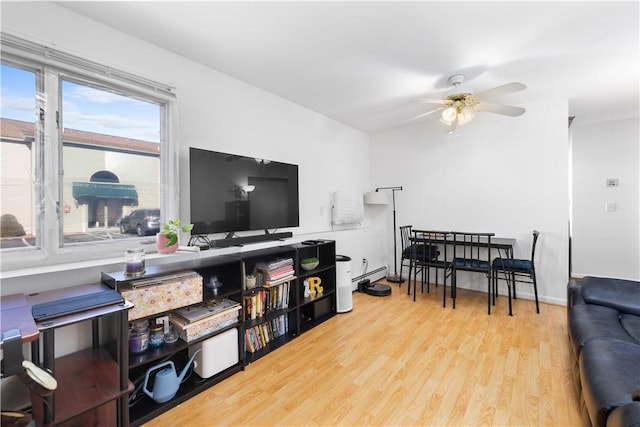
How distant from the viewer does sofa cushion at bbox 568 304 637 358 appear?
1611 mm

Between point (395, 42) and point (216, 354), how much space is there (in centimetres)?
260

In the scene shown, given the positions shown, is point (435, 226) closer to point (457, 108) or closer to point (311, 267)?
point (457, 108)

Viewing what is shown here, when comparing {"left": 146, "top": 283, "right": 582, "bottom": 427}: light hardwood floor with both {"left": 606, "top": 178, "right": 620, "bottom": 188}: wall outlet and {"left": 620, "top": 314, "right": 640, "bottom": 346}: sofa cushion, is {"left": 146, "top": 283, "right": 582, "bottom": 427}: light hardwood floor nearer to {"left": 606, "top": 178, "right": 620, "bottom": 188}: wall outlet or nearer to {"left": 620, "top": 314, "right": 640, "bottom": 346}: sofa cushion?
{"left": 620, "top": 314, "right": 640, "bottom": 346}: sofa cushion

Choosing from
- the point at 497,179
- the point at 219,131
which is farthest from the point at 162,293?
the point at 497,179

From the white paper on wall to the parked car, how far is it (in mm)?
2212

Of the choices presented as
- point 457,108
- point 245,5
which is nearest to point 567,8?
point 457,108

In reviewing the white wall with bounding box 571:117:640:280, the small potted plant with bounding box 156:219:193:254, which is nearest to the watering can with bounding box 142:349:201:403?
the small potted plant with bounding box 156:219:193:254

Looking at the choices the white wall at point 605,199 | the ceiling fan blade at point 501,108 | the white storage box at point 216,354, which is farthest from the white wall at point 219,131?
the white wall at point 605,199

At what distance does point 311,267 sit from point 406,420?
1489mm

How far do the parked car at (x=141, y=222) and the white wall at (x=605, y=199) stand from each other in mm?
5664

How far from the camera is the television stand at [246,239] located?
234 centimetres

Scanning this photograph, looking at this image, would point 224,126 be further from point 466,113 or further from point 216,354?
point 466,113

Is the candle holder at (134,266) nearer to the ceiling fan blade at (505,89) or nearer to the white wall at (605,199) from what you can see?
the ceiling fan blade at (505,89)

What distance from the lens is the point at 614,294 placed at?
2045 millimetres
